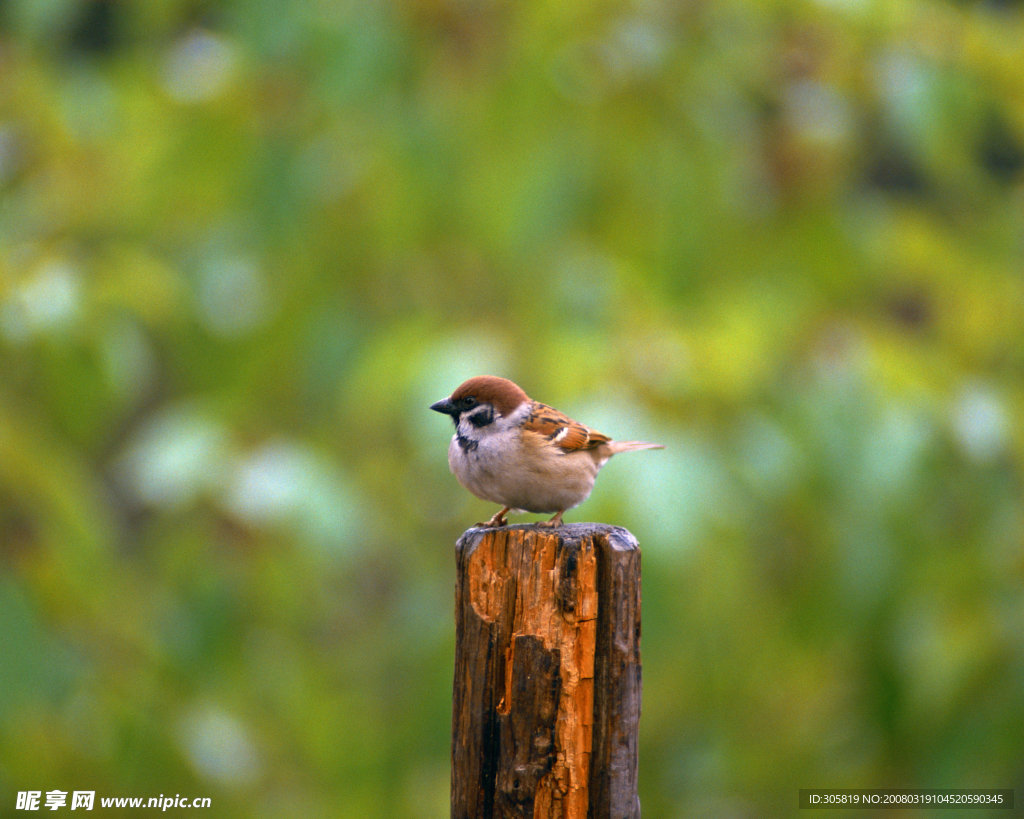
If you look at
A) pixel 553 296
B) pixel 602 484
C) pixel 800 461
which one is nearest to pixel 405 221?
pixel 553 296

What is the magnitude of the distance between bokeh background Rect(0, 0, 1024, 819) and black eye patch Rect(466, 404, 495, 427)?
1.17 ft

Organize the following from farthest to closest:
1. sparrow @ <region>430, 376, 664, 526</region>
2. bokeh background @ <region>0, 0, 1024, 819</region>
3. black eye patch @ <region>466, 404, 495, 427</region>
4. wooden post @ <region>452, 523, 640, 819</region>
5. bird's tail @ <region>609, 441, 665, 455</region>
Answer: bokeh background @ <region>0, 0, 1024, 819</region> → bird's tail @ <region>609, 441, 665, 455</region> → black eye patch @ <region>466, 404, 495, 427</region> → sparrow @ <region>430, 376, 664, 526</region> → wooden post @ <region>452, 523, 640, 819</region>

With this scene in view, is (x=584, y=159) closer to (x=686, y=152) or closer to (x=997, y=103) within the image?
(x=686, y=152)

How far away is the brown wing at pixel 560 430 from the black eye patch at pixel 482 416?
11 cm

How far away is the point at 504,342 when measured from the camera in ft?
13.9

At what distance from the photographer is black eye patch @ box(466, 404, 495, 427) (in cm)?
335

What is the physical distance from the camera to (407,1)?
4434mm

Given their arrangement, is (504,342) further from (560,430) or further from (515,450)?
(515,450)

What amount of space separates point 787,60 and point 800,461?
191 centimetres

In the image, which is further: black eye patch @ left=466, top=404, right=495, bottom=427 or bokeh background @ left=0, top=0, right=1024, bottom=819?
bokeh background @ left=0, top=0, right=1024, bottom=819

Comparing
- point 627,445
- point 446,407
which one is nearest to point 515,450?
point 446,407

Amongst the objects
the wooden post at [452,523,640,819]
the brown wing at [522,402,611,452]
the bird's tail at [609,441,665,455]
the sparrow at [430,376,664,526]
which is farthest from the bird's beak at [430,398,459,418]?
the wooden post at [452,523,640,819]

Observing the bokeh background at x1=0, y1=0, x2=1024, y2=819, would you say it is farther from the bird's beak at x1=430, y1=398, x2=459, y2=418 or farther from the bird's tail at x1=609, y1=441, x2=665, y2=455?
the bird's beak at x1=430, y1=398, x2=459, y2=418

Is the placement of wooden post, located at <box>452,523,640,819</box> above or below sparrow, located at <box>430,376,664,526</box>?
below
